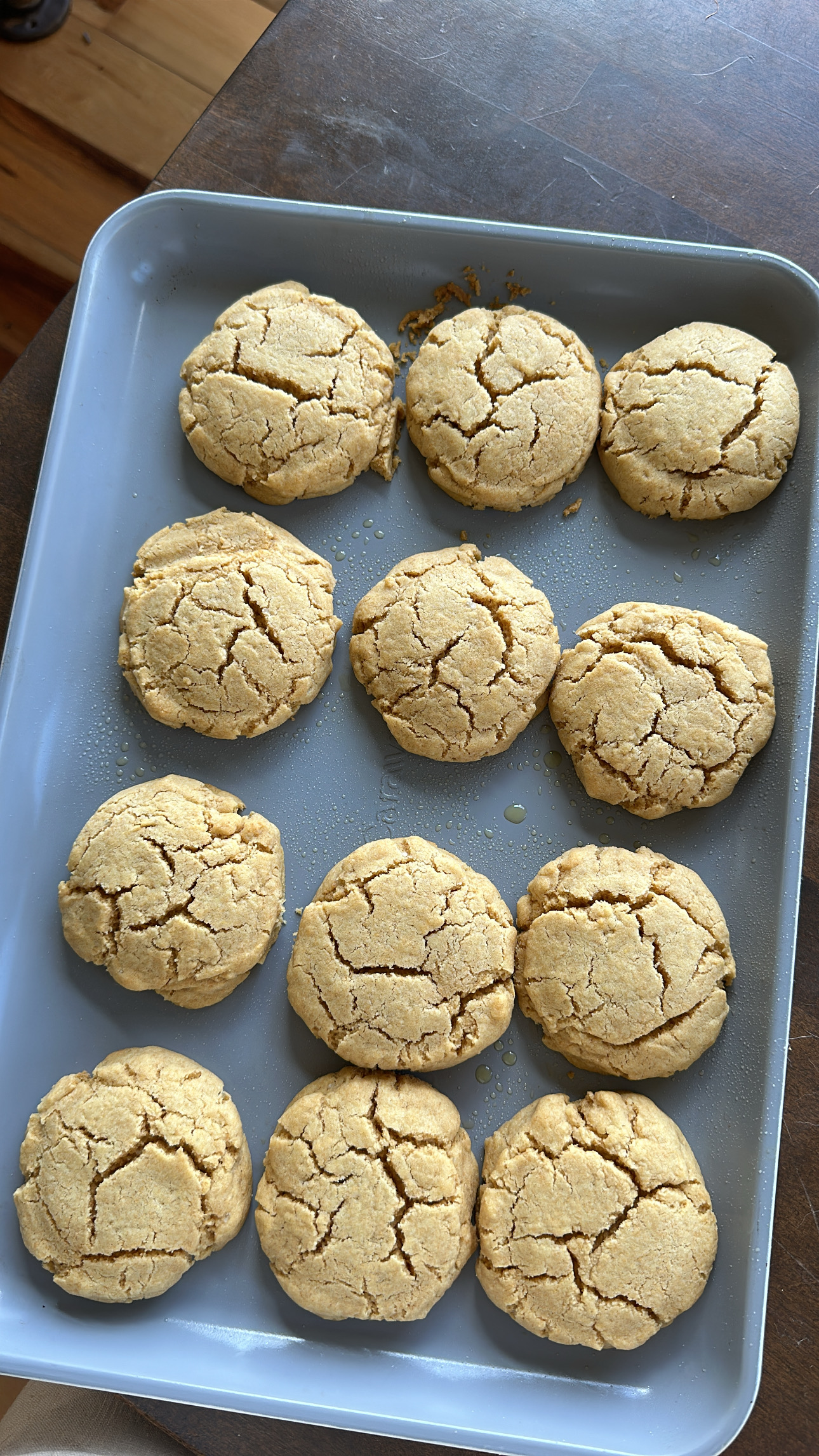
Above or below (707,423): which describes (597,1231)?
below

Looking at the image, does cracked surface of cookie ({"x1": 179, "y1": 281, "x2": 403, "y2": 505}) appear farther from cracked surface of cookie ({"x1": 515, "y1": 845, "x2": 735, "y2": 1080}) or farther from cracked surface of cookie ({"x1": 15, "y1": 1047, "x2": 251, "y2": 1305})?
cracked surface of cookie ({"x1": 15, "y1": 1047, "x2": 251, "y2": 1305})

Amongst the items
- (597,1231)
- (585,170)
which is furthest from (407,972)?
(585,170)

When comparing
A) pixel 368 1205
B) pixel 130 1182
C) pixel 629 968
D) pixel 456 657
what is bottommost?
pixel 130 1182

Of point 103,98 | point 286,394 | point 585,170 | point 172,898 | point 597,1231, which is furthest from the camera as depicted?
point 103,98

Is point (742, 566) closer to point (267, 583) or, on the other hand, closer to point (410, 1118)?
point (267, 583)

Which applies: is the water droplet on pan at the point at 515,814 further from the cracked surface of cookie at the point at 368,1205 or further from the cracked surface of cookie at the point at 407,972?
the cracked surface of cookie at the point at 368,1205

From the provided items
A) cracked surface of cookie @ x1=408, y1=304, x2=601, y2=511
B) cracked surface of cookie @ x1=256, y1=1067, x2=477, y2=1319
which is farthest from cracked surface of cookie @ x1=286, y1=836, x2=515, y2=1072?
cracked surface of cookie @ x1=408, y1=304, x2=601, y2=511

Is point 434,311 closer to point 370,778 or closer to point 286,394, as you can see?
point 286,394
